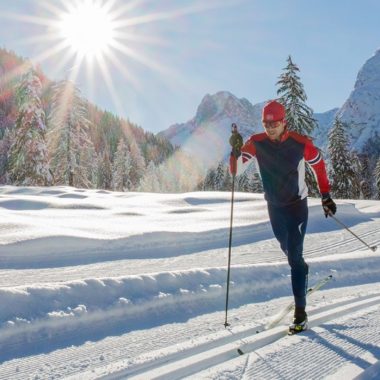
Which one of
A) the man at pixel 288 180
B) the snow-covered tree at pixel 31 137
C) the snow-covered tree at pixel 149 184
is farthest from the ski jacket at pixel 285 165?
the snow-covered tree at pixel 149 184

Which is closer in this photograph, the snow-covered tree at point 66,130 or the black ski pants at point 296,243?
the black ski pants at point 296,243

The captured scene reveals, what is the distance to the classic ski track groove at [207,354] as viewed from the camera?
3.12 metres

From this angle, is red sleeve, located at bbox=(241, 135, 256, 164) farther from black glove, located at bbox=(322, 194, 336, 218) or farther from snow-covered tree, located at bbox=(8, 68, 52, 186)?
snow-covered tree, located at bbox=(8, 68, 52, 186)

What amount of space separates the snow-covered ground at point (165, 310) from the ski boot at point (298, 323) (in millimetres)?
118

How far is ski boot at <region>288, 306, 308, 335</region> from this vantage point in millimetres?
4101

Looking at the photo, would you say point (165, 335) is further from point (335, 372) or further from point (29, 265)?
point (29, 265)

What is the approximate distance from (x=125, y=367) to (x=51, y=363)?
611 mm

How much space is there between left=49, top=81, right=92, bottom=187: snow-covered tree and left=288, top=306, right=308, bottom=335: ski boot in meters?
39.1

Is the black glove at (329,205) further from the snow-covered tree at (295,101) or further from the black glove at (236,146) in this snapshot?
the snow-covered tree at (295,101)

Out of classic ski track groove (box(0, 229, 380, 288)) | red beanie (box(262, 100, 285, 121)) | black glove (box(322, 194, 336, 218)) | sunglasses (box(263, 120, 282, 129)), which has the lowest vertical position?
classic ski track groove (box(0, 229, 380, 288))

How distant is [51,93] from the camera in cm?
4353

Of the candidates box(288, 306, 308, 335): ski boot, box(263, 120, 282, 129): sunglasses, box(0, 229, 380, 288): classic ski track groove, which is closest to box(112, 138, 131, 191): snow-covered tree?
box(0, 229, 380, 288): classic ski track groove

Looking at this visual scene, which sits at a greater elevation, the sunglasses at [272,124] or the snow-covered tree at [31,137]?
the snow-covered tree at [31,137]

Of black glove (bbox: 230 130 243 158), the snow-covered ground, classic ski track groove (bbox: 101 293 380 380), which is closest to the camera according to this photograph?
classic ski track groove (bbox: 101 293 380 380)
